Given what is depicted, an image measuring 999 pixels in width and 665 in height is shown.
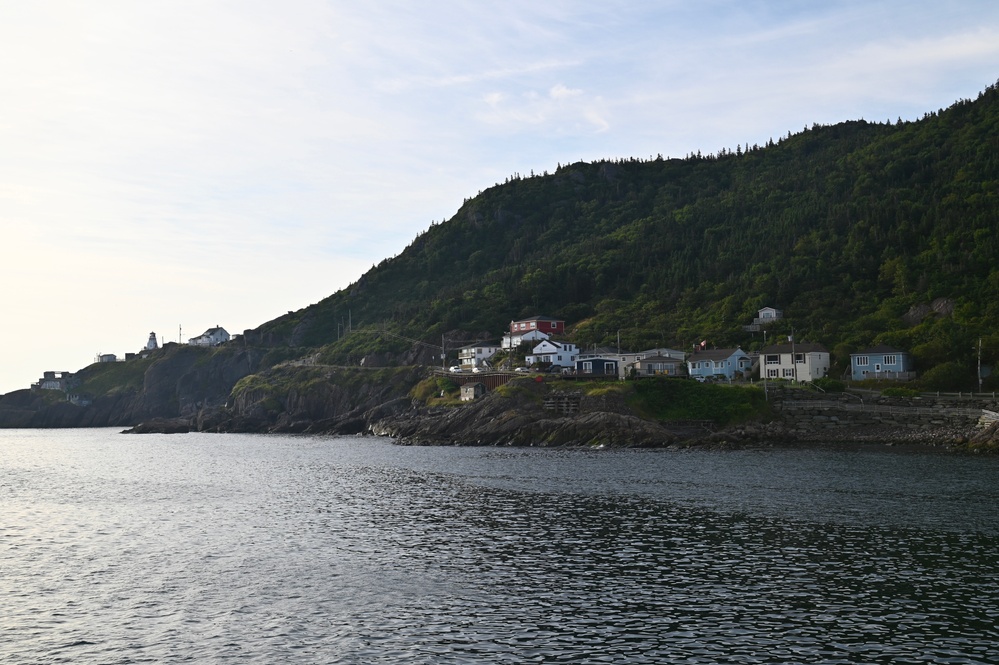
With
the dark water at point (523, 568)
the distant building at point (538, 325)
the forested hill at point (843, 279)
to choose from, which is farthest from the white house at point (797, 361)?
the distant building at point (538, 325)

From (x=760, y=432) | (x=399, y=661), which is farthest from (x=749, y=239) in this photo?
(x=399, y=661)

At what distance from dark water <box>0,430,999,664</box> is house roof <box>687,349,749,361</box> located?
160ft

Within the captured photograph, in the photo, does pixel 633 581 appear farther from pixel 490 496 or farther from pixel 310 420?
pixel 310 420

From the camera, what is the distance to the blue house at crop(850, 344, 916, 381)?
10558cm

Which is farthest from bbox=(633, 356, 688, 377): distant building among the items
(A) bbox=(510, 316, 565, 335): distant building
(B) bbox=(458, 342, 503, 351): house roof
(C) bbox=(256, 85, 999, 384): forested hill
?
(B) bbox=(458, 342, 503, 351): house roof

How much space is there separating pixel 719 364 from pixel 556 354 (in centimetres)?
3099

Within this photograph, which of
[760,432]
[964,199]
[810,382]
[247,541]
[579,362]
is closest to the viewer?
[247,541]

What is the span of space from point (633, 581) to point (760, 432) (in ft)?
216

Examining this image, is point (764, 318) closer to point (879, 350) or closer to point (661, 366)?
point (661, 366)

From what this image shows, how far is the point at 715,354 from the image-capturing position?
4798 inches

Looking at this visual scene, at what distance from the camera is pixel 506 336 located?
170875mm

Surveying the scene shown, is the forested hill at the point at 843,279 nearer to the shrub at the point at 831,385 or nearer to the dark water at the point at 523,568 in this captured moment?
the shrub at the point at 831,385

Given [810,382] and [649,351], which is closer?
[810,382]

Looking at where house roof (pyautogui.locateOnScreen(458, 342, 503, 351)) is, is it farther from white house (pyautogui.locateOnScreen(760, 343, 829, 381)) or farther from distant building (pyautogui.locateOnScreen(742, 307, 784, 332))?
white house (pyautogui.locateOnScreen(760, 343, 829, 381))
